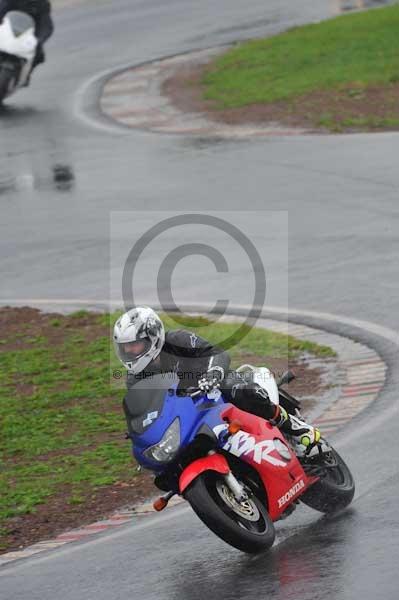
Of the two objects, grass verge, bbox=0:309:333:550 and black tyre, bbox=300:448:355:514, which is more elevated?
black tyre, bbox=300:448:355:514

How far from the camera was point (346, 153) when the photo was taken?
62.0 ft

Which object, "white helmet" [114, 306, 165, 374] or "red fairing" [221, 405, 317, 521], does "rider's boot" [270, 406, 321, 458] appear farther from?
"white helmet" [114, 306, 165, 374]

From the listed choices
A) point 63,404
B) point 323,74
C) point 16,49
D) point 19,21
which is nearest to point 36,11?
point 19,21

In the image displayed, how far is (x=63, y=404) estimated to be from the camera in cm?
1180

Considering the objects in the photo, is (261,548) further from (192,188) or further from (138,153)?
(138,153)

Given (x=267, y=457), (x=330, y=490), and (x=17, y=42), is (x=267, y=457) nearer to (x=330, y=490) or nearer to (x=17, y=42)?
(x=330, y=490)

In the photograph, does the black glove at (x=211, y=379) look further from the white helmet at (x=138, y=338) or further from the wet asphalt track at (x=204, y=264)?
the wet asphalt track at (x=204, y=264)

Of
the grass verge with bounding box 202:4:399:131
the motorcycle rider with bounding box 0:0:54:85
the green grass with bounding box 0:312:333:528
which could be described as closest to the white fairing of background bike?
the motorcycle rider with bounding box 0:0:54:85

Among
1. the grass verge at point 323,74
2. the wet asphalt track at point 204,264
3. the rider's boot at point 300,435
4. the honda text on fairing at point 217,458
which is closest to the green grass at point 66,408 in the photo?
the wet asphalt track at point 204,264

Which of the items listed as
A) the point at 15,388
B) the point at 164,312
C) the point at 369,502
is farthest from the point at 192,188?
the point at 369,502

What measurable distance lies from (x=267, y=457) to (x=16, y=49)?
1644 cm

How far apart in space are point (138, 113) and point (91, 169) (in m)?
3.42

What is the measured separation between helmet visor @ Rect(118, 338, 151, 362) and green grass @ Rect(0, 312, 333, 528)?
2.17 m

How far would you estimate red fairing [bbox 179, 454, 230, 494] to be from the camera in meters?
7.57
